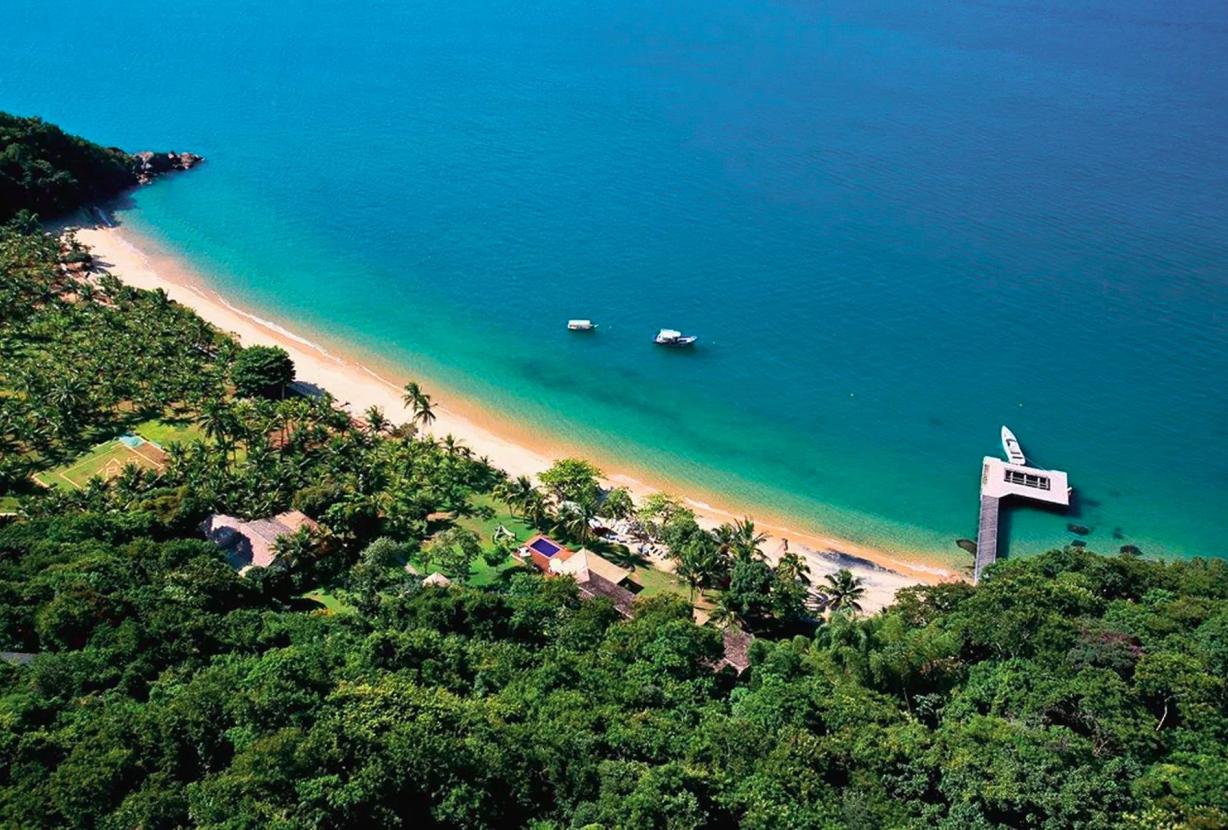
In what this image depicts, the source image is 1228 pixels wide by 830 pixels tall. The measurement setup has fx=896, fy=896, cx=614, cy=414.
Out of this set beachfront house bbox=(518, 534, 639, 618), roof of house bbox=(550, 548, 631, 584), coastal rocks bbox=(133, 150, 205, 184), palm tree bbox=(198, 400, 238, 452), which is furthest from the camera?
coastal rocks bbox=(133, 150, 205, 184)

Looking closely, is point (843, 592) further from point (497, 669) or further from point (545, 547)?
point (497, 669)

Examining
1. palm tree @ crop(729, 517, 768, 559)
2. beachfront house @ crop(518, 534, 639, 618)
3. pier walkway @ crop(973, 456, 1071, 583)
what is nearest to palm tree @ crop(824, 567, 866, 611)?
palm tree @ crop(729, 517, 768, 559)

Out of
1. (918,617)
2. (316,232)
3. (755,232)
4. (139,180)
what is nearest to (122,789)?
(918,617)

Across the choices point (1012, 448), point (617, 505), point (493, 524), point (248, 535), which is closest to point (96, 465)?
point (248, 535)

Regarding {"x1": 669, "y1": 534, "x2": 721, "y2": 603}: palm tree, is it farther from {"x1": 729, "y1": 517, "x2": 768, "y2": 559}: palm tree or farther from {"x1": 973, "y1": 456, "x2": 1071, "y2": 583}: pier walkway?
{"x1": 973, "y1": 456, "x2": 1071, "y2": 583}: pier walkway

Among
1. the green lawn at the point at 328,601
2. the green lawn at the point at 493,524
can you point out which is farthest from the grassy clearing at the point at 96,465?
the green lawn at the point at 493,524

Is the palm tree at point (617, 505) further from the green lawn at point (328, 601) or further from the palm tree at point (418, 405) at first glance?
the green lawn at point (328, 601)
